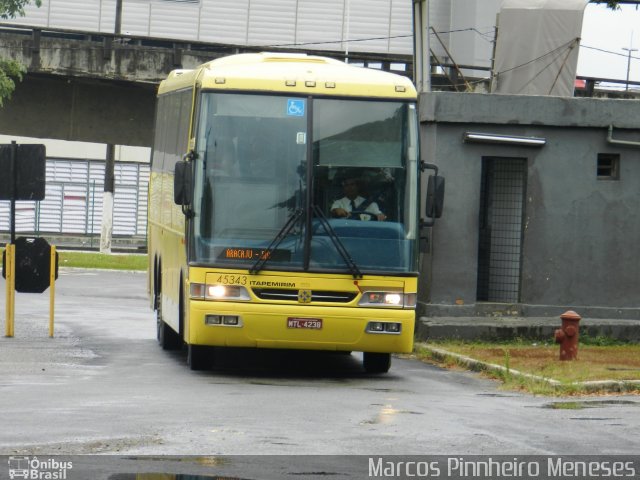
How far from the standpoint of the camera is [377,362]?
16.9 meters

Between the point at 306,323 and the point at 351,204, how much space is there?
4.37 ft

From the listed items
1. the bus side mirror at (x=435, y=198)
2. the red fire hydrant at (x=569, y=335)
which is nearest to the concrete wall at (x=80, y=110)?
the red fire hydrant at (x=569, y=335)

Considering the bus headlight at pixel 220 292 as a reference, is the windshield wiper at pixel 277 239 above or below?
above

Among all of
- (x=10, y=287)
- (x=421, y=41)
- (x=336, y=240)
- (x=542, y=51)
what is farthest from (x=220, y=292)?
(x=542, y=51)

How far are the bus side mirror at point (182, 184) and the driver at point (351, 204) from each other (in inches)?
58.7

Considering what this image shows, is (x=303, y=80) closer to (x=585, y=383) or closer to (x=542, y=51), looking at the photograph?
(x=585, y=383)

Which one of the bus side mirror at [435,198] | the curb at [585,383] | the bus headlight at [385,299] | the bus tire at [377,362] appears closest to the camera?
the curb at [585,383]

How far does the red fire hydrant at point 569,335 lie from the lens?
57.1 ft

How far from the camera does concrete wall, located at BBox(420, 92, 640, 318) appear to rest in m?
22.0

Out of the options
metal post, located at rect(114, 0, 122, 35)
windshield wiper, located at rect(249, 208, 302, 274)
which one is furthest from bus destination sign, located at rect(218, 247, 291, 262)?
metal post, located at rect(114, 0, 122, 35)

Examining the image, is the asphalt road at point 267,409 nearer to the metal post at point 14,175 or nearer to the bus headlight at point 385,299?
the bus headlight at point 385,299

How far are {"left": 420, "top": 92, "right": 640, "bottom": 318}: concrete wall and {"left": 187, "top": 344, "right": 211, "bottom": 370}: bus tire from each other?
6.19 meters

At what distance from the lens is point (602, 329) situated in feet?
71.1

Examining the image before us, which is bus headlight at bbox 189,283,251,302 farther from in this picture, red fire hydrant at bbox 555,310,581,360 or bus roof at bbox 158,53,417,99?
red fire hydrant at bbox 555,310,581,360
